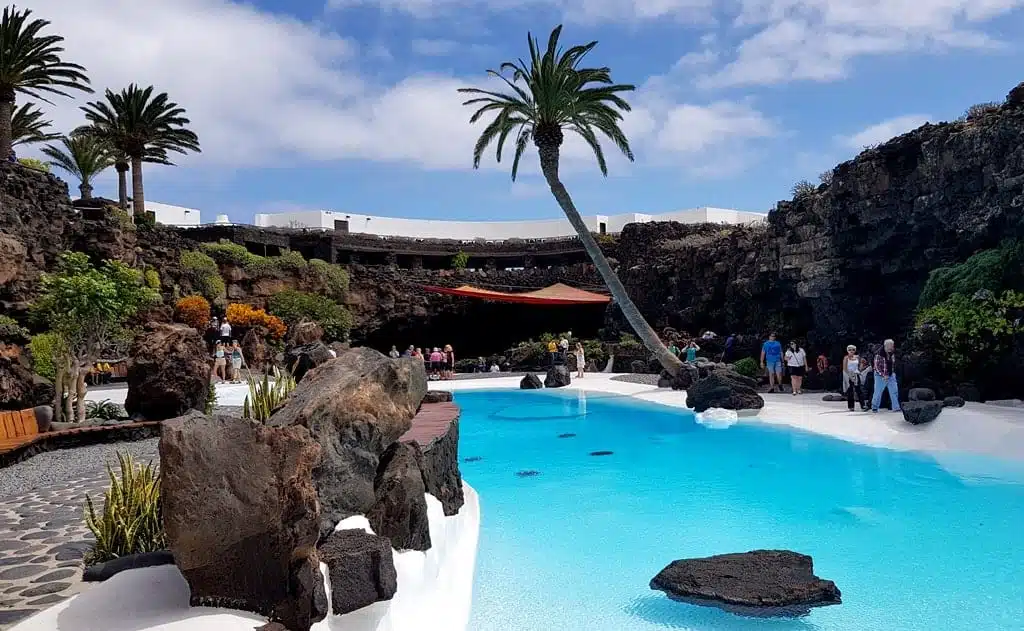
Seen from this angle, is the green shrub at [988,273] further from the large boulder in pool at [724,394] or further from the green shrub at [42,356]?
the green shrub at [42,356]

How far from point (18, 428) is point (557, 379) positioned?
45.2ft

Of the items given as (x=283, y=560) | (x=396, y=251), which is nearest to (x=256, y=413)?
(x=283, y=560)

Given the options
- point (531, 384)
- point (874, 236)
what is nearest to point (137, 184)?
point (531, 384)

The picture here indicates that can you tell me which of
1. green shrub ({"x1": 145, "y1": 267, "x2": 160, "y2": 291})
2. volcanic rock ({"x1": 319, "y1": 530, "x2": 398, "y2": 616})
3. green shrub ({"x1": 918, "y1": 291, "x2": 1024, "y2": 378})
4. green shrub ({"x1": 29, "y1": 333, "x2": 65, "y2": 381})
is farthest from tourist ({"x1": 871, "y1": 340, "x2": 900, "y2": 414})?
green shrub ({"x1": 145, "y1": 267, "x2": 160, "y2": 291})

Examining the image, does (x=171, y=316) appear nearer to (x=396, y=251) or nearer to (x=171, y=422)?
(x=396, y=251)

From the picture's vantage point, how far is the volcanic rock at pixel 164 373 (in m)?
9.80

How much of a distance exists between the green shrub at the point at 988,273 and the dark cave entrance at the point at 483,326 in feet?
64.4

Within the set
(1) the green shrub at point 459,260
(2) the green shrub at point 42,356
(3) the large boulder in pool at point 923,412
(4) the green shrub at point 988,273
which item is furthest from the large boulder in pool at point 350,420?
(1) the green shrub at point 459,260

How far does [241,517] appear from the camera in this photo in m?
2.78

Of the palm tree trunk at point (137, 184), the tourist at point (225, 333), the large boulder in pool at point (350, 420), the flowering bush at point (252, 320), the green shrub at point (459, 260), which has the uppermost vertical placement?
the palm tree trunk at point (137, 184)

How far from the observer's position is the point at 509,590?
17.2 feet

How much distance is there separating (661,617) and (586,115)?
1547cm

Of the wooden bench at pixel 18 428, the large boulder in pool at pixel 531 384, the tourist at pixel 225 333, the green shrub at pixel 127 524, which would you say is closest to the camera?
the green shrub at pixel 127 524

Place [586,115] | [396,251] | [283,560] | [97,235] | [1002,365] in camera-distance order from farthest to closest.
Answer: [396,251]
[97,235]
[586,115]
[1002,365]
[283,560]
